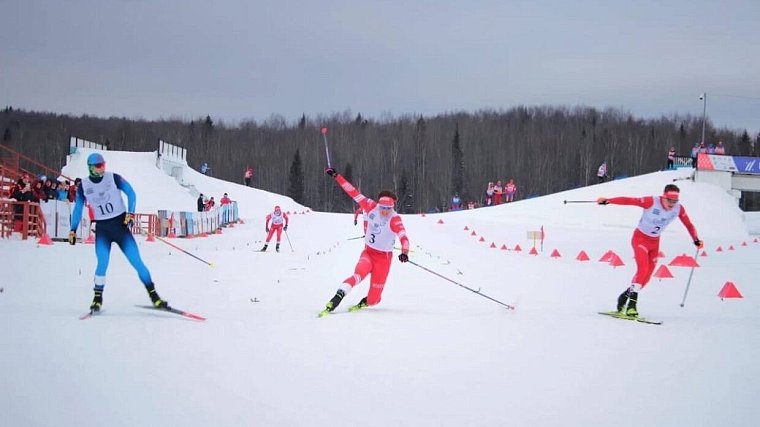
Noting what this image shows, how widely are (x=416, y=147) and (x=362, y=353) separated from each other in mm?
96177

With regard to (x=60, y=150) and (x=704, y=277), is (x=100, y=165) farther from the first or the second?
(x=60, y=150)

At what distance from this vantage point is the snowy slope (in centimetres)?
452

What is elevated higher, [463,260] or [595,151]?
[595,151]

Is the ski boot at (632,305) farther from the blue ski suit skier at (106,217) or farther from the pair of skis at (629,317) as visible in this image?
the blue ski suit skier at (106,217)

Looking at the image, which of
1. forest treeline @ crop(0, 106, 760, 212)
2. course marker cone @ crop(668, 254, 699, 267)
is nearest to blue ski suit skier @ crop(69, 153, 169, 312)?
course marker cone @ crop(668, 254, 699, 267)

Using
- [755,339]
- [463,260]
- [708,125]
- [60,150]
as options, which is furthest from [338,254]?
[708,125]

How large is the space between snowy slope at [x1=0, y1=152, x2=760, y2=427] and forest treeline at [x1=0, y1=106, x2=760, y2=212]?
68430 mm

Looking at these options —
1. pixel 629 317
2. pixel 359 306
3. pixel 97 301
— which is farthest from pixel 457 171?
pixel 97 301

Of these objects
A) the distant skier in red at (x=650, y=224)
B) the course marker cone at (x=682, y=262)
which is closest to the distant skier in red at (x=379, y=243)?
the distant skier in red at (x=650, y=224)

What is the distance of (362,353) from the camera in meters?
6.19

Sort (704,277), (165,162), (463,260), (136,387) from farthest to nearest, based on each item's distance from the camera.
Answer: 1. (165,162)
2. (463,260)
3. (704,277)
4. (136,387)

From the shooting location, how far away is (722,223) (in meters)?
35.4

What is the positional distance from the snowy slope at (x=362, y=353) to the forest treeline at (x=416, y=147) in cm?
6843

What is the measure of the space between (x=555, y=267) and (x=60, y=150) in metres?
94.9
